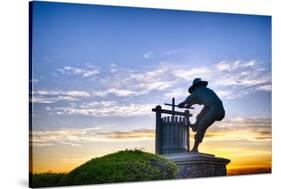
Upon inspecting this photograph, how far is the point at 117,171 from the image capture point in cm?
1056

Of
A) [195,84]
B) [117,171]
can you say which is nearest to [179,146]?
[195,84]

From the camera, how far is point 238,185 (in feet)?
35.6

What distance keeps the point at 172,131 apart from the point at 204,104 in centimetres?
69

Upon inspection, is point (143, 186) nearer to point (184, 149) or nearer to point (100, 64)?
point (184, 149)

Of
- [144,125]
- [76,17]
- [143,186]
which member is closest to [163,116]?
[144,125]

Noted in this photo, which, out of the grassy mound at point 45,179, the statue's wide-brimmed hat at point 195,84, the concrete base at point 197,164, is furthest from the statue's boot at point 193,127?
the grassy mound at point 45,179

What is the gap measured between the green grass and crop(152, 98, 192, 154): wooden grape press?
222mm

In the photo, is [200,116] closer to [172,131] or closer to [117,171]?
[172,131]

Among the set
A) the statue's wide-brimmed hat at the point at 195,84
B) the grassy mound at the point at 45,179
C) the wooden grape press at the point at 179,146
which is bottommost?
the grassy mound at the point at 45,179

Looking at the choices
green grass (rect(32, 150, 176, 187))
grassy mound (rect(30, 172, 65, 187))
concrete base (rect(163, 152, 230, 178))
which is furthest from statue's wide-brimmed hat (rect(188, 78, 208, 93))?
grassy mound (rect(30, 172, 65, 187))

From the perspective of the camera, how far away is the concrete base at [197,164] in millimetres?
11133

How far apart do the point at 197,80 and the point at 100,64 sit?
1.59 m

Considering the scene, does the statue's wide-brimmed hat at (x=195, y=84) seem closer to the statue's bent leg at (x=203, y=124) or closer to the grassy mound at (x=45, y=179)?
the statue's bent leg at (x=203, y=124)

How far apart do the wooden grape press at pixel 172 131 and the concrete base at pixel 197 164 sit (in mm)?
103
